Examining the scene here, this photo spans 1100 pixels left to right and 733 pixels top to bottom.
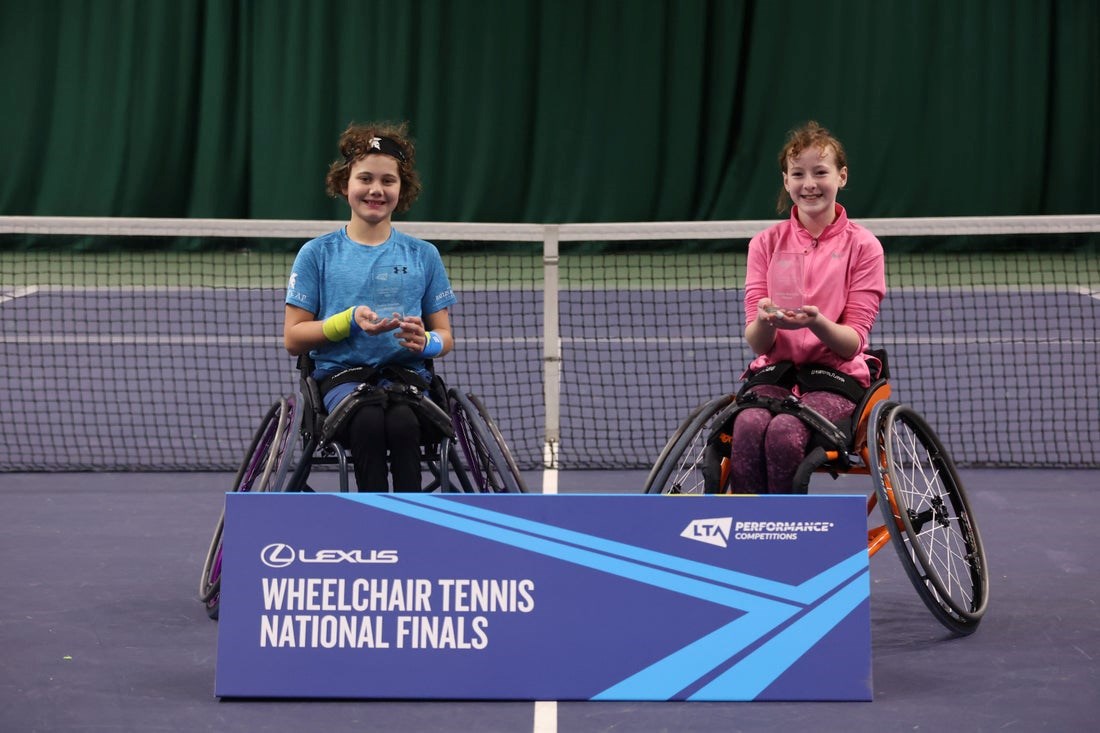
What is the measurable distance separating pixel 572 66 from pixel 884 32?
2655mm

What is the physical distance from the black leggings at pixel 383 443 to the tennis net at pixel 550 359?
1514 millimetres

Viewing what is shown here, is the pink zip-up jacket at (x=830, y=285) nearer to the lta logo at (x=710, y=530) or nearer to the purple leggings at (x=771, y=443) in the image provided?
the purple leggings at (x=771, y=443)

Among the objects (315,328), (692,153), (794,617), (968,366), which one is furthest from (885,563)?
(692,153)

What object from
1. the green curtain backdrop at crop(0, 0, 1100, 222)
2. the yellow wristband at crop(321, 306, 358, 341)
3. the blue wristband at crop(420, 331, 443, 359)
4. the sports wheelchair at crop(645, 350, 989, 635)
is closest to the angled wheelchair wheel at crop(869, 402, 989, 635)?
the sports wheelchair at crop(645, 350, 989, 635)

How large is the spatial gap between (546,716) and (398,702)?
326 mm

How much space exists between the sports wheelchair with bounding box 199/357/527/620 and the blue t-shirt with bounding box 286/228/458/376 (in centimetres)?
6

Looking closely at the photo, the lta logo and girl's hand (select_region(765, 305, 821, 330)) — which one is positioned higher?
girl's hand (select_region(765, 305, 821, 330))

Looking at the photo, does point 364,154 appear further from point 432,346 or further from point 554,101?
point 554,101

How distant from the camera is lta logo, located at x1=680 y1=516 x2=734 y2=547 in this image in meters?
3.09

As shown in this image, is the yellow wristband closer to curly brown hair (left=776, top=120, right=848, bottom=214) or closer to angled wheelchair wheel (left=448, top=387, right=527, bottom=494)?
angled wheelchair wheel (left=448, top=387, right=527, bottom=494)

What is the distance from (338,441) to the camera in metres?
3.73

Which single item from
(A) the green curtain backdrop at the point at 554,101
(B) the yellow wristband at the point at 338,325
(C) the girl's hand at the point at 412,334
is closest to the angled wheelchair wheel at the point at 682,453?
(C) the girl's hand at the point at 412,334

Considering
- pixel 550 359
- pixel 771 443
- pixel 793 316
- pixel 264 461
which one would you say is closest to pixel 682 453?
pixel 771 443

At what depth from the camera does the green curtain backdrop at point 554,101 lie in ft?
41.3
